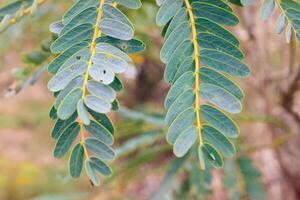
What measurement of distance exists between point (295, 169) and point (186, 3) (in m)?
1.32

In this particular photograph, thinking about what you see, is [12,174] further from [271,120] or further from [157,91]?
[271,120]

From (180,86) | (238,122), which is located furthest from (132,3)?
(238,122)

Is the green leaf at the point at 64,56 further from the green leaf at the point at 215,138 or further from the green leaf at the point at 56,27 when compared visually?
the green leaf at the point at 215,138

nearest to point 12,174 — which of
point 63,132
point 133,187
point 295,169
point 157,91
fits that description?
point 133,187

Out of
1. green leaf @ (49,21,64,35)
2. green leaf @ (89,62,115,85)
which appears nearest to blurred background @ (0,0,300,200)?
green leaf @ (49,21,64,35)

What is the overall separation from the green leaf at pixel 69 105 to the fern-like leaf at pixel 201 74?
4.8 inches

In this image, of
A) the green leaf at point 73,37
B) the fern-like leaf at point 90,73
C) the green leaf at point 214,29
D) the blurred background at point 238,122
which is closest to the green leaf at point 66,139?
the fern-like leaf at point 90,73

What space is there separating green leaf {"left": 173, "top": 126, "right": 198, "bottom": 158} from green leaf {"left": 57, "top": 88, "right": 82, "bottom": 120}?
0.14m

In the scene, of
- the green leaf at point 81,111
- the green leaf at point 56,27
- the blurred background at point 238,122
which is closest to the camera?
the green leaf at point 81,111

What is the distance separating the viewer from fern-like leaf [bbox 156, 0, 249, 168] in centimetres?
71

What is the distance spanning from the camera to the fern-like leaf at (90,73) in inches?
26.9

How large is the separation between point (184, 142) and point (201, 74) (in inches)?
3.8

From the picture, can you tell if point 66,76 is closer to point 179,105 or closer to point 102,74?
point 102,74

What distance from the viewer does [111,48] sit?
0.71 meters
